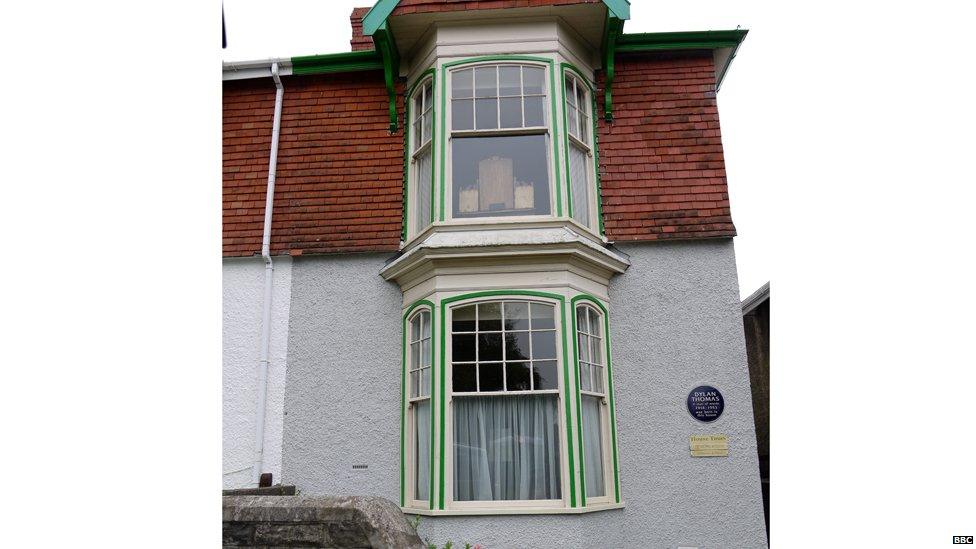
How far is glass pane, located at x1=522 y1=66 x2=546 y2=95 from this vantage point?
27.1 ft

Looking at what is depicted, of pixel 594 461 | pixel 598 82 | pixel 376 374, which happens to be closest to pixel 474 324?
pixel 376 374

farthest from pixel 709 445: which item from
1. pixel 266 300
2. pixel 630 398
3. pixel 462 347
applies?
pixel 266 300

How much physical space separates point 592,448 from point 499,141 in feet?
11.4

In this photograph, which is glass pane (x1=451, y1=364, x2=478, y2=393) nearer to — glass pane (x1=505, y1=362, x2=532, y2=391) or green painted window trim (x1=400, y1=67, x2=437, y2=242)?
glass pane (x1=505, y1=362, x2=532, y2=391)

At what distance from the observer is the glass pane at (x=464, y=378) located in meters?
7.36

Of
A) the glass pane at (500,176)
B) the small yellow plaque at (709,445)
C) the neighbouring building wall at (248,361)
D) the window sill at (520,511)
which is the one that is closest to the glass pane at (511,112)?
the glass pane at (500,176)

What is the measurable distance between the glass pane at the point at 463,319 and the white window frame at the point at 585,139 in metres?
1.58

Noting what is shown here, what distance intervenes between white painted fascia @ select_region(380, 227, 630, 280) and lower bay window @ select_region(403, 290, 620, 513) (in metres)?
0.45

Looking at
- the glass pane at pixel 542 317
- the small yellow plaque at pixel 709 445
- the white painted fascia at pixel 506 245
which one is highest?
the white painted fascia at pixel 506 245

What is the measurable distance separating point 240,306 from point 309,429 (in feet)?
5.56

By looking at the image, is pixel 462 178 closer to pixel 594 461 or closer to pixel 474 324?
pixel 474 324

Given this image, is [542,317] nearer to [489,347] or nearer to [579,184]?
[489,347]

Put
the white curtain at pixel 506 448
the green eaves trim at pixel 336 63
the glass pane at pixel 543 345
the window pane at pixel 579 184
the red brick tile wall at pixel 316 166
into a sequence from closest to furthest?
Result: the white curtain at pixel 506 448, the glass pane at pixel 543 345, the window pane at pixel 579 184, the red brick tile wall at pixel 316 166, the green eaves trim at pixel 336 63

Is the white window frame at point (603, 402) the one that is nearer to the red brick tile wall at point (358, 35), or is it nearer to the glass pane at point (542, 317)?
the glass pane at point (542, 317)
